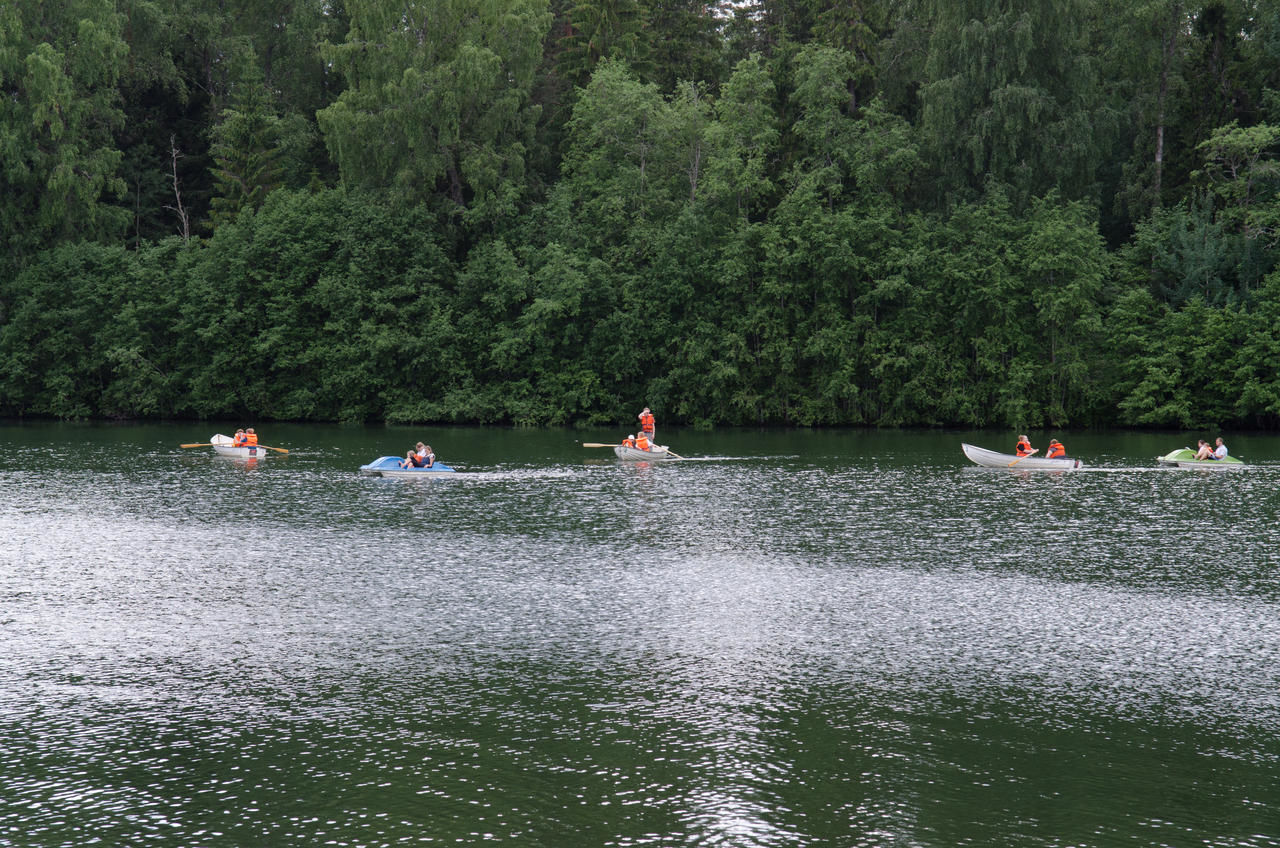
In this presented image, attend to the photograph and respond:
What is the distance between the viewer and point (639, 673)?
1722 centimetres

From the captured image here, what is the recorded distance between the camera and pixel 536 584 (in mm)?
23547

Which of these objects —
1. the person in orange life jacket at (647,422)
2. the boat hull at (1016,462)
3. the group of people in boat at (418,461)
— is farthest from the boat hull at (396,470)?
the boat hull at (1016,462)

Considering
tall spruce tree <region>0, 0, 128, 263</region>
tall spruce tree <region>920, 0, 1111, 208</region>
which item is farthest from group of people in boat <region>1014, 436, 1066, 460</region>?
tall spruce tree <region>0, 0, 128, 263</region>

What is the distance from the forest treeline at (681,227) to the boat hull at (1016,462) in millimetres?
21129

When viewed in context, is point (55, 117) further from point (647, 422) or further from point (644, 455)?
point (644, 455)

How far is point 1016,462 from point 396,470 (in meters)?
22.9

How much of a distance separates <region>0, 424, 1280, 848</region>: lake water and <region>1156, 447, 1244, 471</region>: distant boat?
9801 millimetres

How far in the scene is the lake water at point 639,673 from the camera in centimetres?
1232

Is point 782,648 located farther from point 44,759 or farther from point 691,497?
point 691,497

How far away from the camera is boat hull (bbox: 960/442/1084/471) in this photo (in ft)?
146

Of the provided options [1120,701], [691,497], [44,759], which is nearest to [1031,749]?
[1120,701]

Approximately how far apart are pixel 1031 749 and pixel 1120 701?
2.46m

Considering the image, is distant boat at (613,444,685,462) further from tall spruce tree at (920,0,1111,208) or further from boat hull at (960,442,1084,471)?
tall spruce tree at (920,0,1111,208)

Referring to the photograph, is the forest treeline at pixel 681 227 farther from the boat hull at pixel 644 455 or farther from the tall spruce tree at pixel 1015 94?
the boat hull at pixel 644 455
